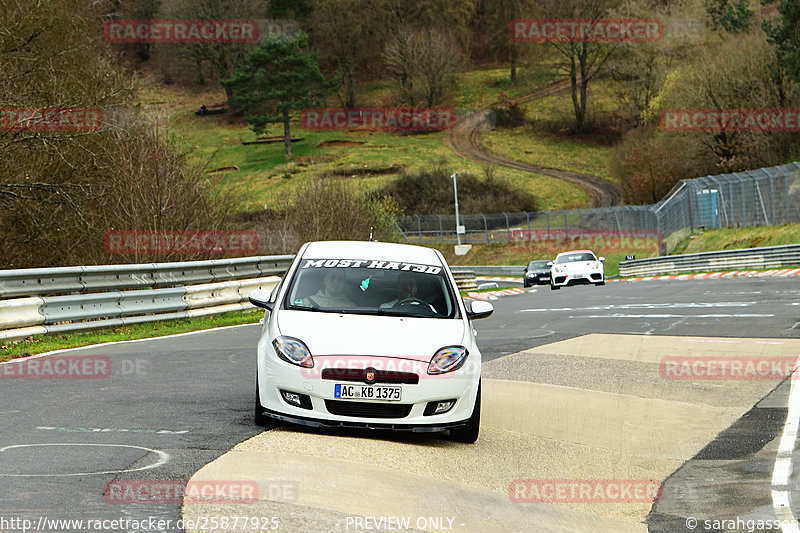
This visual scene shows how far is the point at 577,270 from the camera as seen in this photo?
35.9 metres

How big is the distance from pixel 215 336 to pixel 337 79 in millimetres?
93595

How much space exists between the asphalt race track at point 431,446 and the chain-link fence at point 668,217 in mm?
26451

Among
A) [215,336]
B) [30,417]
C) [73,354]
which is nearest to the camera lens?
[30,417]

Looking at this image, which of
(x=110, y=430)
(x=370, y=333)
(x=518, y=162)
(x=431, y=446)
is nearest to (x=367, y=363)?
(x=370, y=333)

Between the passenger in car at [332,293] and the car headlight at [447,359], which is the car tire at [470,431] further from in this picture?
the passenger in car at [332,293]

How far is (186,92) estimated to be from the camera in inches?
4916

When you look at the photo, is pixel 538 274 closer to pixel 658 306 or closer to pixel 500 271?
pixel 658 306

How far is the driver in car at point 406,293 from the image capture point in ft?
28.6

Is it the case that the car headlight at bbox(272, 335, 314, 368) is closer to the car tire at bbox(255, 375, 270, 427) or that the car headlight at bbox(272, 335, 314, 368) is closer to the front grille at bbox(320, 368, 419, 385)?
the front grille at bbox(320, 368, 419, 385)

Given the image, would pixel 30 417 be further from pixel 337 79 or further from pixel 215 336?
pixel 337 79

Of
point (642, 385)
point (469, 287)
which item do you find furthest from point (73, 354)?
point (469, 287)

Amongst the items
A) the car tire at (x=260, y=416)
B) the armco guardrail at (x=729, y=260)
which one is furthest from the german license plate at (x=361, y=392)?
the armco guardrail at (x=729, y=260)

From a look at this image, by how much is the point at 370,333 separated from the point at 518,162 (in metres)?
95.1

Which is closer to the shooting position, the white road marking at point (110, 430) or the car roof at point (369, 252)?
the white road marking at point (110, 430)
